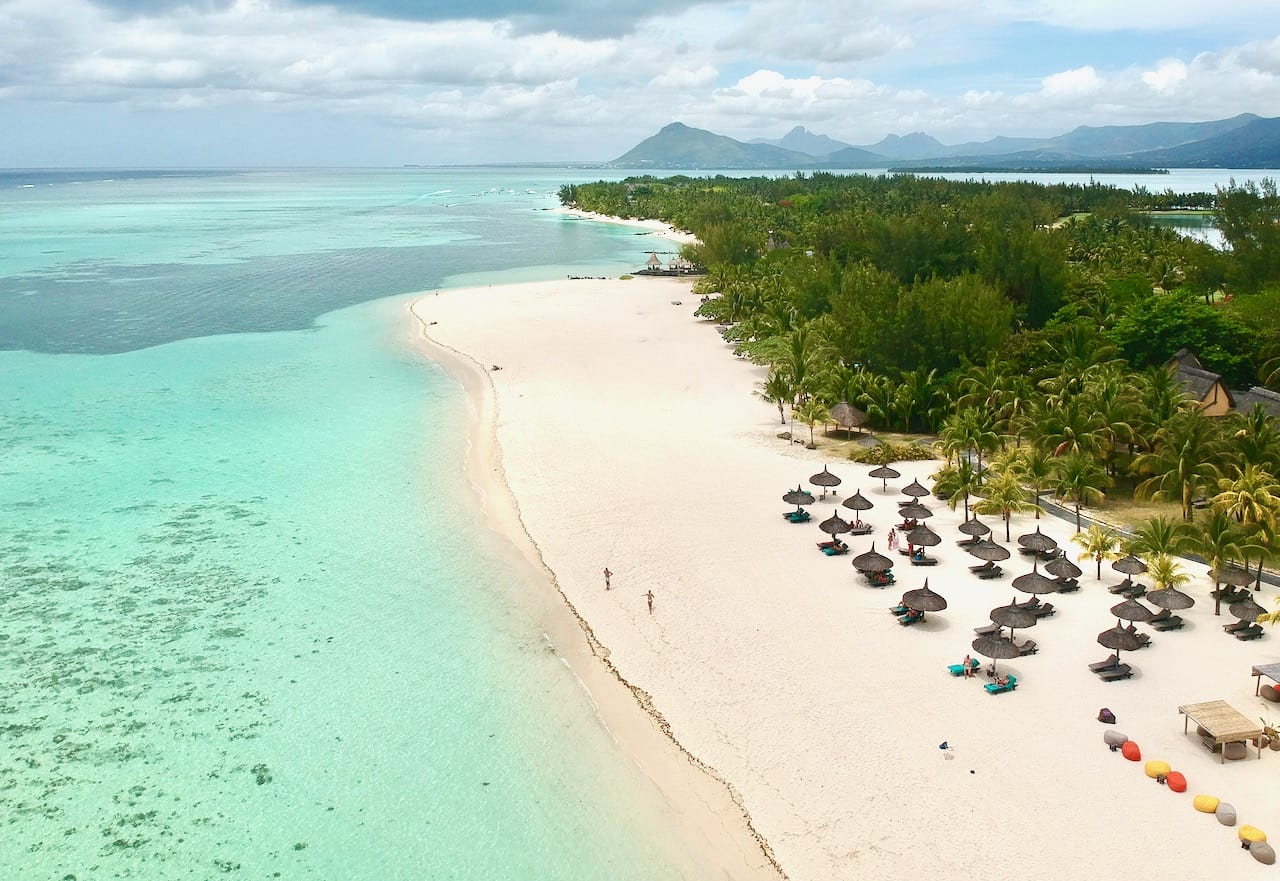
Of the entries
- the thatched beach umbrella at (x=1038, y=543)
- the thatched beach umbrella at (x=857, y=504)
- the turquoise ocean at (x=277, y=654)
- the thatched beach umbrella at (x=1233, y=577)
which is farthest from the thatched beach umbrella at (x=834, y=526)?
the thatched beach umbrella at (x=1233, y=577)

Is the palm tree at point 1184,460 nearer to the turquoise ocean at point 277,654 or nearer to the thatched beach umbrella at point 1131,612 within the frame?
the thatched beach umbrella at point 1131,612

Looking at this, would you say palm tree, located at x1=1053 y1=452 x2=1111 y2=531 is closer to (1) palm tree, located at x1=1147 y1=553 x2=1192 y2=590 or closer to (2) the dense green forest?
(2) the dense green forest

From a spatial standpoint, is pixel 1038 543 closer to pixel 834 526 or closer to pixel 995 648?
pixel 834 526

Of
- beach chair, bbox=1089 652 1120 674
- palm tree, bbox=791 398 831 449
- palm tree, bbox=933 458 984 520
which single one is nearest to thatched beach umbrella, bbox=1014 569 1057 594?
beach chair, bbox=1089 652 1120 674

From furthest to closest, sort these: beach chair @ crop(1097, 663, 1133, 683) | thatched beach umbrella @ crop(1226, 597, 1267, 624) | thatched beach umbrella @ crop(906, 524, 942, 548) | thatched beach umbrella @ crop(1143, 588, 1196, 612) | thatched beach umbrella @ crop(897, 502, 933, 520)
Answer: thatched beach umbrella @ crop(897, 502, 933, 520)
thatched beach umbrella @ crop(906, 524, 942, 548)
thatched beach umbrella @ crop(1143, 588, 1196, 612)
thatched beach umbrella @ crop(1226, 597, 1267, 624)
beach chair @ crop(1097, 663, 1133, 683)

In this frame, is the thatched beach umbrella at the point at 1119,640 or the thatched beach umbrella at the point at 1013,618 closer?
the thatched beach umbrella at the point at 1119,640

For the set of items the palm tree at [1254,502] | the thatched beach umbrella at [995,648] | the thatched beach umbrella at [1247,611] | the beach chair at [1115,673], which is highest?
the palm tree at [1254,502]

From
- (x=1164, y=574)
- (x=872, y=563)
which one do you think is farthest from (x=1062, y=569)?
(x=872, y=563)

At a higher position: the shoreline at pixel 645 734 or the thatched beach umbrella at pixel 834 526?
the thatched beach umbrella at pixel 834 526
